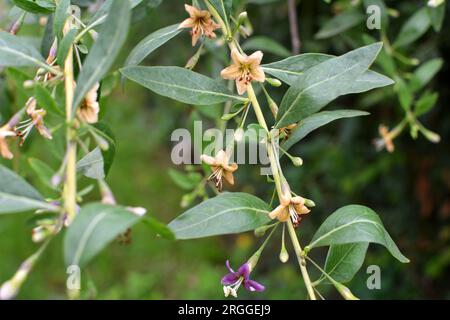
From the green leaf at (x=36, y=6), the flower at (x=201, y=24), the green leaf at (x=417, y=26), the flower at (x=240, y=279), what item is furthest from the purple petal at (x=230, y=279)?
the green leaf at (x=417, y=26)

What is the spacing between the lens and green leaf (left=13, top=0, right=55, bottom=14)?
109cm

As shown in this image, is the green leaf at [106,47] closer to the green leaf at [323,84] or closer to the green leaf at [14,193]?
the green leaf at [14,193]

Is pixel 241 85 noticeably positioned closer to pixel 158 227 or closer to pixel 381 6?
pixel 158 227

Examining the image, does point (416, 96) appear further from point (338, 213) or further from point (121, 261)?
point (121, 261)

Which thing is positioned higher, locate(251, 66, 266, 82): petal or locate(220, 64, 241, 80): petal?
locate(220, 64, 241, 80): petal

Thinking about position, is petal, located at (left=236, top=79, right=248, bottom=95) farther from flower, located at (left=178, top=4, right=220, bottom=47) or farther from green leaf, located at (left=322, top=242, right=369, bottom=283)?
green leaf, located at (left=322, top=242, right=369, bottom=283)

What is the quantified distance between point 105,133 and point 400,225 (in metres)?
2.22

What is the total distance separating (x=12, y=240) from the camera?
3719mm

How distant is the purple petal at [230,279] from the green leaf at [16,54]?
460 millimetres

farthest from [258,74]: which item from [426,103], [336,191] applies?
[336,191]

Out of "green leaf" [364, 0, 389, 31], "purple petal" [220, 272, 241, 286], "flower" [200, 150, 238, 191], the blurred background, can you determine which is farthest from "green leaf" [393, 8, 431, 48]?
"purple petal" [220, 272, 241, 286]

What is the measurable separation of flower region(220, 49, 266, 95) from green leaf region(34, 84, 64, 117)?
0.33 metres

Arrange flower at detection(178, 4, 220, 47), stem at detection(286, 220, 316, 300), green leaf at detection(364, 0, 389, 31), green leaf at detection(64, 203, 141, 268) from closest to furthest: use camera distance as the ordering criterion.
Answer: green leaf at detection(64, 203, 141, 268)
stem at detection(286, 220, 316, 300)
flower at detection(178, 4, 220, 47)
green leaf at detection(364, 0, 389, 31)

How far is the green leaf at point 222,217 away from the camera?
92 centimetres
